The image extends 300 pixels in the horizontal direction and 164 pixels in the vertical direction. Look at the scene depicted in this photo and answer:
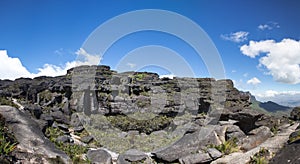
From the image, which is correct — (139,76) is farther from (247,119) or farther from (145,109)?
(247,119)

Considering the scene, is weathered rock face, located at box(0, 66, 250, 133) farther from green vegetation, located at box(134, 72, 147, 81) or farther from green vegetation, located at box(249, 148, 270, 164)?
green vegetation, located at box(249, 148, 270, 164)

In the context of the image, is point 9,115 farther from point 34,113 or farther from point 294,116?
point 294,116

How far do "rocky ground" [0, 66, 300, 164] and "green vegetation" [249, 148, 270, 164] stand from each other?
0.05 m

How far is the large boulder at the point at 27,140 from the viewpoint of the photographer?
1114cm

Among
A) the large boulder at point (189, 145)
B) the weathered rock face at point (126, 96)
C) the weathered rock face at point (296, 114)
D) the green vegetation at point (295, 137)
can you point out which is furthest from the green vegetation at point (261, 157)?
the weathered rock face at point (126, 96)

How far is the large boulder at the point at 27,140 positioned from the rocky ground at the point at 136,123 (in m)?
0.04

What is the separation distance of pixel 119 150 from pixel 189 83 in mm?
19711

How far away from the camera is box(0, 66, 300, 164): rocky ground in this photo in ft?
41.8

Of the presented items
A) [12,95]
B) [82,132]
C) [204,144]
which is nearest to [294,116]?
[204,144]

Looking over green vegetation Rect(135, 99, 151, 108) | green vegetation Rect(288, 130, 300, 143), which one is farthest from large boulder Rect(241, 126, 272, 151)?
green vegetation Rect(135, 99, 151, 108)

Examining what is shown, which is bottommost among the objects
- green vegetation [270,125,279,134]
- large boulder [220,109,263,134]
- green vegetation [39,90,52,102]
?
green vegetation [270,125,279,134]

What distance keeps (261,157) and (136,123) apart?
17.4 meters

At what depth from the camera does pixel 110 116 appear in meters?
30.7

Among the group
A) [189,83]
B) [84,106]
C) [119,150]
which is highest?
[189,83]
